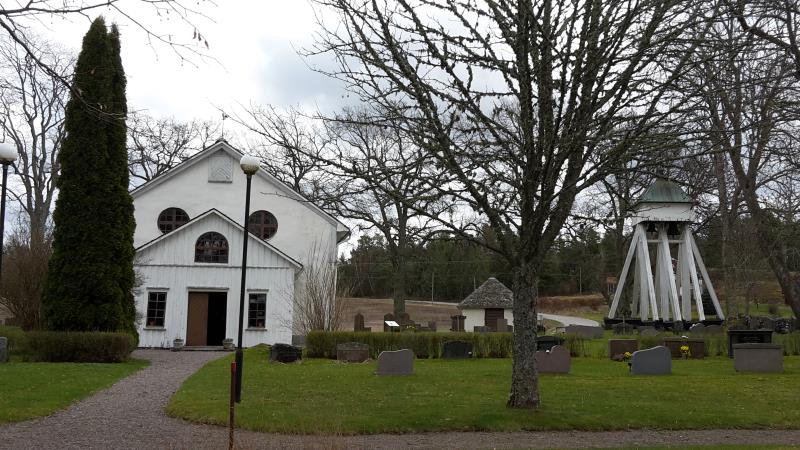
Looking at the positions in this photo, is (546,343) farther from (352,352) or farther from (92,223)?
(92,223)

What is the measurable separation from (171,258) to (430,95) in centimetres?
2111

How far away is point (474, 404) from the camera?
12.8m

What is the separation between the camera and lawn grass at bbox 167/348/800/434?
11172 mm

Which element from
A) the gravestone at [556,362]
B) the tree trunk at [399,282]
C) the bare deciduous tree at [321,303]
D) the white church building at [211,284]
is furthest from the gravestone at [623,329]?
the gravestone at [556,362]

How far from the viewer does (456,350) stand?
2408 cm

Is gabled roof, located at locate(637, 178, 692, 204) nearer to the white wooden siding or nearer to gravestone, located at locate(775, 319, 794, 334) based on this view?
gravestone, located at locate(775, 319, 794, 334)

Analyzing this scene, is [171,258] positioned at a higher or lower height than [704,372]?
higher

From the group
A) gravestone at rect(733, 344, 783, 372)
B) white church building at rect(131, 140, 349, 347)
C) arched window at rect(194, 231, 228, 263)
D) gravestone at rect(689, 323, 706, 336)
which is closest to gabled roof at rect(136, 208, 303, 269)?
white church building at rect(131, 140, 349, 347)

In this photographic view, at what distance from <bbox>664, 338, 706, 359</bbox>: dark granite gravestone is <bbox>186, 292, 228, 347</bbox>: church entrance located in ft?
58.9

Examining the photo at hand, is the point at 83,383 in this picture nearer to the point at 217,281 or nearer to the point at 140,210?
the point at 217,281

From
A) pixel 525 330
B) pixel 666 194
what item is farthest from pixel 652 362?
pixel 666 194

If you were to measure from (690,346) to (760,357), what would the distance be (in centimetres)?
464

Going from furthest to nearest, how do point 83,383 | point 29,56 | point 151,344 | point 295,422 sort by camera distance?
point 151,344 < point 83,383 < point 295,422 < point 29,56

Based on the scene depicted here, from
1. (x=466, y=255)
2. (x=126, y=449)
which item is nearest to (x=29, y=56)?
(x=126, y=449)
